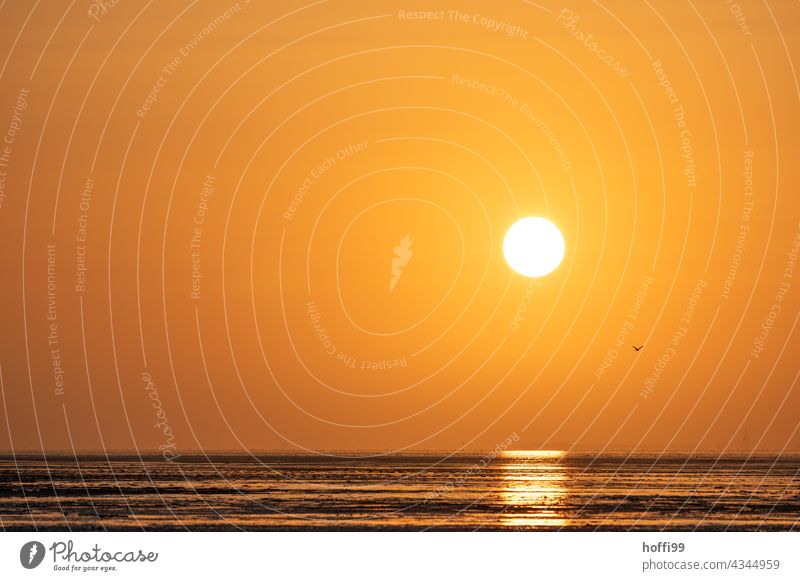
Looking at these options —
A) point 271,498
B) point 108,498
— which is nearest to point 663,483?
point 271,498

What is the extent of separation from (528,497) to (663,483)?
42971 millimetres
